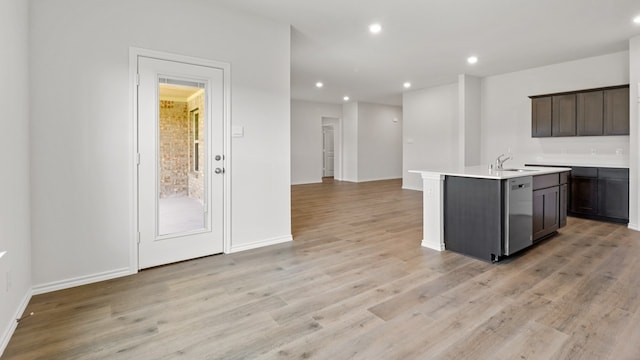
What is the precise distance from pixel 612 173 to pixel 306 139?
7.60 metres

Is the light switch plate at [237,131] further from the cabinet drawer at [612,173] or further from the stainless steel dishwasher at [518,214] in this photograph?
→ the cabinet drawer at [612,173]

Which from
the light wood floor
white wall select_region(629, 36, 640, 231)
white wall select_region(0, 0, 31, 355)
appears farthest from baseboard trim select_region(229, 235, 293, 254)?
white wall select_region(629, 36, 640, 231)

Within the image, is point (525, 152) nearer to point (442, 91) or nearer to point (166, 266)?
point (442, 91)

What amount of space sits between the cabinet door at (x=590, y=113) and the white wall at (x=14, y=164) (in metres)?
7.04

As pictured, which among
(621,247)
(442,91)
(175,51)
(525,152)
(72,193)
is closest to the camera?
(72,193)

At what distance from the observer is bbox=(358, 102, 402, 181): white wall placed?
11055 millimetres

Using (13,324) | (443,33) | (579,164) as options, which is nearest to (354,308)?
(13,324)

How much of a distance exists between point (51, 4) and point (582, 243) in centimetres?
590

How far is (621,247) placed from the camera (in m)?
3.86

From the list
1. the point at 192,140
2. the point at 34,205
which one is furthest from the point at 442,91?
the point at 34,205

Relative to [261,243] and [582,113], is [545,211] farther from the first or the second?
[261,243]

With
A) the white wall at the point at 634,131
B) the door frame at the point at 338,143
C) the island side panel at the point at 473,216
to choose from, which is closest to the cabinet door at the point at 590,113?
the white wall at the point at 634,131

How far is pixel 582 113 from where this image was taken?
17.8 feet

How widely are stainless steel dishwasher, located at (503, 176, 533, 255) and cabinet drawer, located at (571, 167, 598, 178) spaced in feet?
8.43
